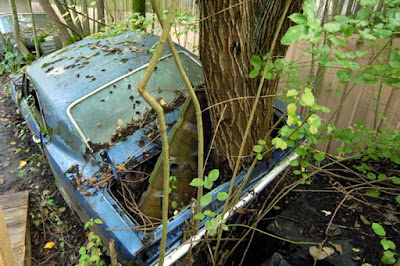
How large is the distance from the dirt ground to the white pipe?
1.58 metres

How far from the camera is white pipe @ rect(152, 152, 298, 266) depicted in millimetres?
1853

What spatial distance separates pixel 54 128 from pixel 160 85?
3.74ft

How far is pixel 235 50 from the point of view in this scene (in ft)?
6.98

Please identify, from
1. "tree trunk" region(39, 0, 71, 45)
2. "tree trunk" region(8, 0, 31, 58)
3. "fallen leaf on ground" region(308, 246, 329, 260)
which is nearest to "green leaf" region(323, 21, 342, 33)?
"fallen leaf on ground" region(308, 246, 329, 260)

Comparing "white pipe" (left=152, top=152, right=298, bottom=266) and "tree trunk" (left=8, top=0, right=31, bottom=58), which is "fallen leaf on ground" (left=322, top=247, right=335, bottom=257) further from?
"tree trunk" (left=8, top=0, right=31, bottom=58)

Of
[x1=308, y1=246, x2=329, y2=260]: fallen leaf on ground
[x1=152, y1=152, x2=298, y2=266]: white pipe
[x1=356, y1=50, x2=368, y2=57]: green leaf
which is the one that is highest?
[x1=356, y1=50, x2=368, y2=57]: green leaf

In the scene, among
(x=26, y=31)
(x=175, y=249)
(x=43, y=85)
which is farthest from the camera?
(x=26, y=31)

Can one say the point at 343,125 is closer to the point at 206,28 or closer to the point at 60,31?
the point at 206,28

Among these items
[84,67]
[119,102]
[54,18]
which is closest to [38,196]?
[84,67]

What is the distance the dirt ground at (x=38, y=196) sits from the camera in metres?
3.02

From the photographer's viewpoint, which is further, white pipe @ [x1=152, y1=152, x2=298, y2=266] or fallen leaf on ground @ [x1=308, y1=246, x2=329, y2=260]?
fallen leaf on ground @ [x1=308, y1=246, x2=329, y2=260]

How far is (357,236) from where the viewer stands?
7.17 ft

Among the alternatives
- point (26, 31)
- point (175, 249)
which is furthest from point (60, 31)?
point (175, 249)

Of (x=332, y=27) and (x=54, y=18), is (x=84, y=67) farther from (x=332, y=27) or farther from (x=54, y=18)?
(x=54, y=18)
